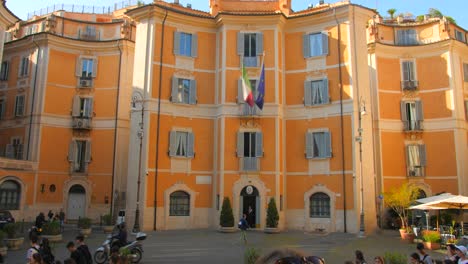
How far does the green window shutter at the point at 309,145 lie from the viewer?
1146 inches

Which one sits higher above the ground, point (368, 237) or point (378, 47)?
point (378, 47)

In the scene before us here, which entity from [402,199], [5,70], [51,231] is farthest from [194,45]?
[5,70]

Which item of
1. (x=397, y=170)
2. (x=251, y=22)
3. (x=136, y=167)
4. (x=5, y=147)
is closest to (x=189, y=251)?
(x=136, y=167)

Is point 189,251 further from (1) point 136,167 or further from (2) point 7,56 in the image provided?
(2) point 7,56

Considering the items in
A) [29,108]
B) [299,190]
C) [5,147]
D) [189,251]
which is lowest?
[189,251]

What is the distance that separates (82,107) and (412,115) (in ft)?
89.0

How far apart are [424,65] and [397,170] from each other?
8.93 meters

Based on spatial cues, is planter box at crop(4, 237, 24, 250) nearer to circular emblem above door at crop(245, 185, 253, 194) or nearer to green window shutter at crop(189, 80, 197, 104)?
circular emblem above door at crop(245, 185, 253, 194)

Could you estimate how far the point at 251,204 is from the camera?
28625mm

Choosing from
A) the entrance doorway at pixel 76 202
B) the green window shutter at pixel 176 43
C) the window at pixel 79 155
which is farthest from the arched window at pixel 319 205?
the window at pixel 79 155

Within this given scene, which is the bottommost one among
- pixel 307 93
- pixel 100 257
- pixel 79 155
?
pixel 100 257

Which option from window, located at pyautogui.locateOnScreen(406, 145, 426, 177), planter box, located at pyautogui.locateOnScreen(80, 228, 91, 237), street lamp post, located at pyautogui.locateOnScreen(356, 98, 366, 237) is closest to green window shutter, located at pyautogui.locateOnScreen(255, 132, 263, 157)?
street lamp post, located at pyautogui.locateOnScreen(356, 98, 366, 237)

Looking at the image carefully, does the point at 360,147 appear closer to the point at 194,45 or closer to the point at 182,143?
the point at 182,143

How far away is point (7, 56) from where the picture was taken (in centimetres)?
3731
